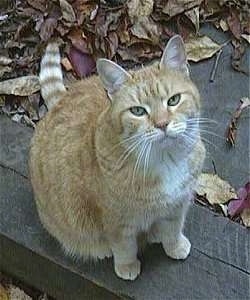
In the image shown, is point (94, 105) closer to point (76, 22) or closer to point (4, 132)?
point (4, 132)

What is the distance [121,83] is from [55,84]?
57 centimetres

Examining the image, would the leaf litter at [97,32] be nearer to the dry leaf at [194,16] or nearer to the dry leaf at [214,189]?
the dry leaf at [194,16]

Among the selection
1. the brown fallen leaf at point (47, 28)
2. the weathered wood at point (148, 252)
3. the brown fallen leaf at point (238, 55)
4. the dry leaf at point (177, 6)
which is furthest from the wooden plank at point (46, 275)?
the dry leaf at point (177, 6)

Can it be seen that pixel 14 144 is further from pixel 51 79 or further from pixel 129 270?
pixel 129 270

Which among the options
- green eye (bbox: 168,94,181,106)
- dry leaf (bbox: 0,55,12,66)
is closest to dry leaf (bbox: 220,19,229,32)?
dry leaf (bbox: 0,55,12,66)

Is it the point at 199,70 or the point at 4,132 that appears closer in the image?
the point at 4,132

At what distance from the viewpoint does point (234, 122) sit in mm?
2576

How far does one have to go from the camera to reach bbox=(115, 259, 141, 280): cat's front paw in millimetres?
2186

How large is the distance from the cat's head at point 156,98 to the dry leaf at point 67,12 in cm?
97

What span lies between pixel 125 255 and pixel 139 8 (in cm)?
104

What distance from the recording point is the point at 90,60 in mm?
2770

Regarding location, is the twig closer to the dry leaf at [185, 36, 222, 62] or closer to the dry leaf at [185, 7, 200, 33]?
the dry leaf at [185, 36, 222, 62]

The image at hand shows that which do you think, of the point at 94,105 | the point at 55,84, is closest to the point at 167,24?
the point at 55,84

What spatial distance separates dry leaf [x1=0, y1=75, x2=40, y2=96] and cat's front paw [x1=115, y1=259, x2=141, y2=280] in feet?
2.34
